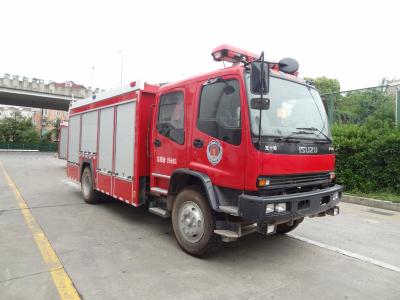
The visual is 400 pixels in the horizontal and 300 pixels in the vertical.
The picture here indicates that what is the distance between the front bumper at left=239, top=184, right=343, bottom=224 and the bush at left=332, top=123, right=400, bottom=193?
5.52 metres

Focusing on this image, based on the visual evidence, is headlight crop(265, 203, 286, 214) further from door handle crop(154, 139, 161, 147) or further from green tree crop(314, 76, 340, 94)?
green tree crop(314, 76, 340, 94)

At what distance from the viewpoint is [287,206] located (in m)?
3.81

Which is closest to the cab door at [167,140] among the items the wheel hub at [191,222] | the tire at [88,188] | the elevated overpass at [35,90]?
the wheel hub at [191,222]

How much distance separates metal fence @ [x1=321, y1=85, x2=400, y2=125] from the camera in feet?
33.6

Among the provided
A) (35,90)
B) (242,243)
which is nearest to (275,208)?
(242,243)

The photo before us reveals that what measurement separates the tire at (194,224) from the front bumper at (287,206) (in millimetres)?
651

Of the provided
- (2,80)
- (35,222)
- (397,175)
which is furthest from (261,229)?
(2,80)

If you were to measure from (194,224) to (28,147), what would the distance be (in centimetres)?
4632

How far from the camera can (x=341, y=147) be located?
9828 mm

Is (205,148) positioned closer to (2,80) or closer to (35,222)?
(35,222)

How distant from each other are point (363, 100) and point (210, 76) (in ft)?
27.2

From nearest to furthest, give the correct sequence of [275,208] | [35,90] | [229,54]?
[275,208] < [229,54] < [35,90]

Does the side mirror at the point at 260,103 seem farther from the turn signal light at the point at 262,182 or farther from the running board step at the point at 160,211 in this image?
the running board step at the point at 160,211

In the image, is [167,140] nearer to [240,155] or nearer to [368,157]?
[240,155]
